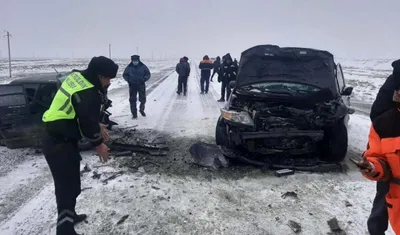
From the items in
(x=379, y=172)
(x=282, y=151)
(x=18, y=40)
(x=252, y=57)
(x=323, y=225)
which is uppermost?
(x=18, y=40)

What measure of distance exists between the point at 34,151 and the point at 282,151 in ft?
14.7

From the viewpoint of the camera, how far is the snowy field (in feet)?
11.1


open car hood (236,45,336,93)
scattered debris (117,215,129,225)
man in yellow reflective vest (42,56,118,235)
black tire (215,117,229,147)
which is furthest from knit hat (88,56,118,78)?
open car hood (236,45,336,93)

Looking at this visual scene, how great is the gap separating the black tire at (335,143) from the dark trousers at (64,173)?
149 inches

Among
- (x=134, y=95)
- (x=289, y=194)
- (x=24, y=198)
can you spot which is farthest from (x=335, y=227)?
(x=134, y=95)

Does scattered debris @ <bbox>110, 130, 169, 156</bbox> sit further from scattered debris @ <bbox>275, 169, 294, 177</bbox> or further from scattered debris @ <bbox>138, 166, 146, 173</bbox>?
scattered debris @ <bbox>275, 169, 294, 177</bbox>

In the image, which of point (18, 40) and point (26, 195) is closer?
point (26, 195)

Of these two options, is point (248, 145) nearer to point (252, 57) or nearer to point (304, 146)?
point (304, 146)

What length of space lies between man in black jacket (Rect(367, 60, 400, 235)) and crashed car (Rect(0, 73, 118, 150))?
4.40m

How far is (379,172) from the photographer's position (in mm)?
1979

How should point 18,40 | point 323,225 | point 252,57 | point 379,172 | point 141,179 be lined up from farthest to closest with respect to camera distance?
point 18,40
point 252,57
point 141,179
point 323,225
point 379,172

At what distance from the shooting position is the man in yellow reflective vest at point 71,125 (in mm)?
2721

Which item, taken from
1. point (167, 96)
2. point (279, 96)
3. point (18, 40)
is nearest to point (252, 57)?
point (279, 96)

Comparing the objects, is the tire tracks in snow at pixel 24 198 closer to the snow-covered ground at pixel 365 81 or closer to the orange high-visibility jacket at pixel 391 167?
the orange high-visibility jacket at pixel 391 167
